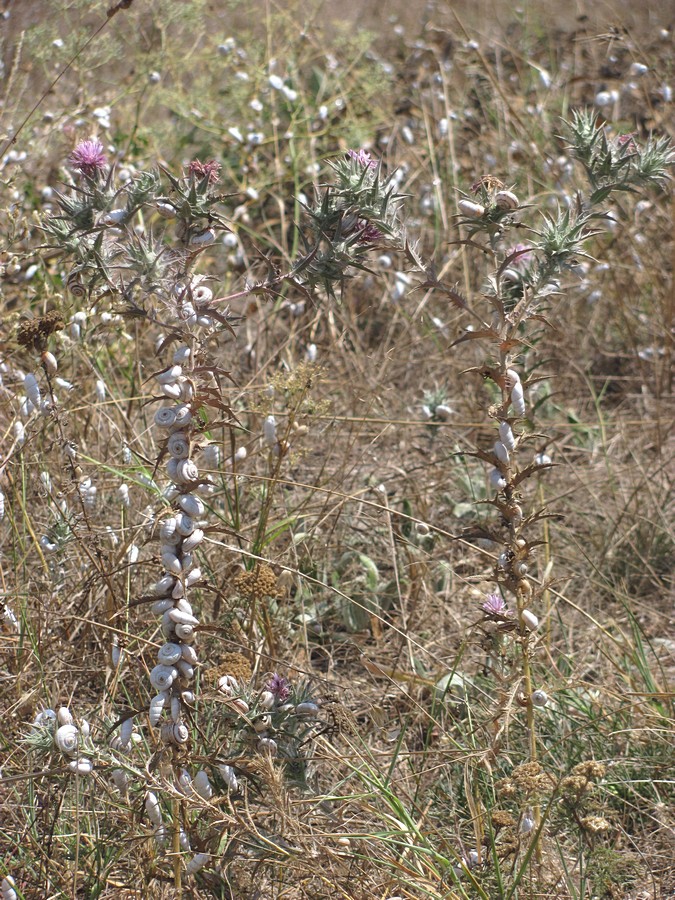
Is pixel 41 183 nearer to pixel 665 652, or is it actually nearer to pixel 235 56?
pixel 235 56

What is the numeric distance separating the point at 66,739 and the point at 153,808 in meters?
0.19

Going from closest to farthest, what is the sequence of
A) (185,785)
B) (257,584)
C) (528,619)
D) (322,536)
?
(185,785) → (528,619) → (257,584) → (322,536)

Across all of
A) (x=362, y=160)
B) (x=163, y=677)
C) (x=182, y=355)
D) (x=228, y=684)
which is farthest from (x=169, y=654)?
(x=362, y=160)

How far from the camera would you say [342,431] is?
121 inches

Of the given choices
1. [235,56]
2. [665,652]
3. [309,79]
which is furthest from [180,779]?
[309,79]

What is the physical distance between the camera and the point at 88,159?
4.69ft

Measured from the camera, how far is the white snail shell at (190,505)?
1.45 m

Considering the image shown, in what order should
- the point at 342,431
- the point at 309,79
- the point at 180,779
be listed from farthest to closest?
the point at 309,79 → the point at 342,431 → the point at 180,779

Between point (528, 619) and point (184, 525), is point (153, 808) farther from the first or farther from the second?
point (528, 619)

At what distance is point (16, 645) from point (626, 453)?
214 centimetres

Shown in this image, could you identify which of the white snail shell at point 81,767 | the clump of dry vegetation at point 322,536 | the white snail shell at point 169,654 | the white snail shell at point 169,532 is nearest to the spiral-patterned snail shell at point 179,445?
the clump of dry vegetation at point 322,536

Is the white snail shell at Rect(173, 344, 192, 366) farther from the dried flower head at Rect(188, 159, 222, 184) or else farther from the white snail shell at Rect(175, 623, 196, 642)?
the white snail shell at Rect(175, 623, 196, 642)

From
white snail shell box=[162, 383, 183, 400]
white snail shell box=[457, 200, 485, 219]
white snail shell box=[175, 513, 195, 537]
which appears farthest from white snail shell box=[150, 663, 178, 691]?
white snail shell box=[457, 200, 485, 219]

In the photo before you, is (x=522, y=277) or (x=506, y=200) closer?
(x=506, y=200)
